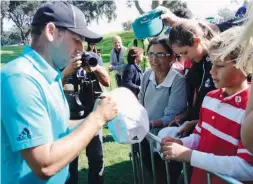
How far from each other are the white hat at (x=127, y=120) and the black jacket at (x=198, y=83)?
0.52 m

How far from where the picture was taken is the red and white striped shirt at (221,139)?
1.71 m

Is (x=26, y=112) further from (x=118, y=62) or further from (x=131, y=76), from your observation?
A: (x=118, y=62)

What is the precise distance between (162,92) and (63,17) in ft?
4.25

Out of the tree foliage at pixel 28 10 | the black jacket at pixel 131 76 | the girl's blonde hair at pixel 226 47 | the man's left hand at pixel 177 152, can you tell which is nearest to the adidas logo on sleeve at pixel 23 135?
the man's left hand at pixel 177 152

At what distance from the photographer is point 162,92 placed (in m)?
2.86

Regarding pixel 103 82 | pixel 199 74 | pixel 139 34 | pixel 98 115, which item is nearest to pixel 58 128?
pixel 98 115

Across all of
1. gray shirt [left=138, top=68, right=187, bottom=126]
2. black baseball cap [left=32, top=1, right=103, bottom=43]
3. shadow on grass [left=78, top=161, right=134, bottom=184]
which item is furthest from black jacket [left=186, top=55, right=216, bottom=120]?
shadow on grass [left=78, top=161, right=134, bottom=184]

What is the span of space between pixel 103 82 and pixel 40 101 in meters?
2.16

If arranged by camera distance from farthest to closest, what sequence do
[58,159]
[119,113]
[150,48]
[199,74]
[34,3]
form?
[34,3] < [150,48] < [199,74] < [119,113] < [58,159]

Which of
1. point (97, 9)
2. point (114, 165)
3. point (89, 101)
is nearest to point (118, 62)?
point (114, 165)

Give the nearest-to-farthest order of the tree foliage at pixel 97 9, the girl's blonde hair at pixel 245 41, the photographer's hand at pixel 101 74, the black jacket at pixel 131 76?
the girl's blonde hair at pixel 245 41, the photographer's hand at pixel 101 74, the black jacket at pixel 131 76, the tree foliage at pixel 97 9

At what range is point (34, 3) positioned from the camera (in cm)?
4178

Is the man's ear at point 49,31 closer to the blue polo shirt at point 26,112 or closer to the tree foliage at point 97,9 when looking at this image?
the blue polo shirt at point 26,112

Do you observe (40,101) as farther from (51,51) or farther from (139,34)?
(139,34)
